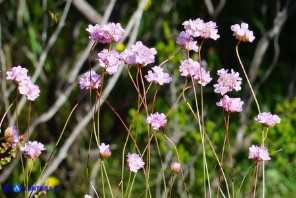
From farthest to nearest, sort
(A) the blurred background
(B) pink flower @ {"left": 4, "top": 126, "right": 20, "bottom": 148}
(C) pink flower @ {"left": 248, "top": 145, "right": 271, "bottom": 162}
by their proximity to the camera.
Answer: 1. (A) the blurred background
2. (B) pink flower @ {"left": 4, "top": 126, "right": 20, "bottom": 148}
3. (C) pink flower @ {"left": 248, "top": 145, "right": 271, "bottom": 162}

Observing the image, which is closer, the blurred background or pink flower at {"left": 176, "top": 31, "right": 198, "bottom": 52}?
pink flower at {"left": 176, "top": 31, "right": 198, "bottom": 52}

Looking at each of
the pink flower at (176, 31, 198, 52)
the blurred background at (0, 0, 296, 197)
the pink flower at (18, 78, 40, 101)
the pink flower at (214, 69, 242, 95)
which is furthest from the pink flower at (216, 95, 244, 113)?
the blurred background at (0, 0, 296, 197)

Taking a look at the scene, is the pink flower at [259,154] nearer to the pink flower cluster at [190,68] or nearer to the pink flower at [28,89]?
the pink flower cluster at [190,68]

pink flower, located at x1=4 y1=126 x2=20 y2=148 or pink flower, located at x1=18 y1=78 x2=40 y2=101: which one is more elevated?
pink flower, located at x1=18 y1=78 x2=40 y2=101

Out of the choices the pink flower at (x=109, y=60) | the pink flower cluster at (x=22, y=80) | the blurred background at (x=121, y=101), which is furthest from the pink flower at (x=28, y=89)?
the blurred background at (x=121, y=101)

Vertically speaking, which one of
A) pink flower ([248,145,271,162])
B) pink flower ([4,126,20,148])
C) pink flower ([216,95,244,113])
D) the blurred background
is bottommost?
pink flower ([248,145,271,162])

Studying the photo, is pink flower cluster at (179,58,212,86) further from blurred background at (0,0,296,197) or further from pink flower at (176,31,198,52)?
blurred background at (0,0,296,197)

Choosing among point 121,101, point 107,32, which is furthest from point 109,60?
point 121,101
